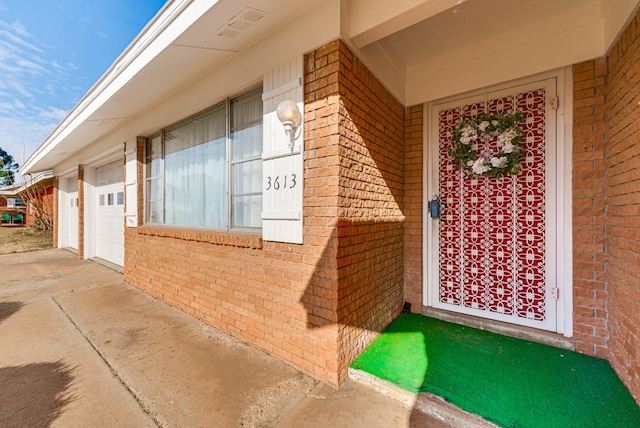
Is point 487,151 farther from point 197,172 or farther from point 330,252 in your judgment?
point 197,172

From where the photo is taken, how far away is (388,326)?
9.68 ft

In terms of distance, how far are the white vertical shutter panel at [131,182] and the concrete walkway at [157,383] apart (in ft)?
5.50

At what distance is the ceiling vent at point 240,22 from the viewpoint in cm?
219

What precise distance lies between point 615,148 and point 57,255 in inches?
470

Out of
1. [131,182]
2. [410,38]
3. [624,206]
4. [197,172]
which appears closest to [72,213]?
[131,182]

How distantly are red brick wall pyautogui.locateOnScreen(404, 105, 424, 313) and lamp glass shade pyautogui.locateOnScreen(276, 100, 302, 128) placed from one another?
1690mm

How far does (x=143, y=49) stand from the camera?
9.41 ft

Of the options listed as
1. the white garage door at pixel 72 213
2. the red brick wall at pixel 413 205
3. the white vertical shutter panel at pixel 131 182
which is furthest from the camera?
the white garage door at pixel 72 213

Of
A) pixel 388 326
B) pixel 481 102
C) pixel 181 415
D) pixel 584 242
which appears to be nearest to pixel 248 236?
pixel 181 415

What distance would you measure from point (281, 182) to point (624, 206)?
2628 mm

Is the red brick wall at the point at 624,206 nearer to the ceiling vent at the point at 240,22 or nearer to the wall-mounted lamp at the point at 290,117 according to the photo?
the wall-mounted lamp at the point at 290,117

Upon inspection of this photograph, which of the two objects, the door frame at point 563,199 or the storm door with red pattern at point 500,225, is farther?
the storm door with red pattern at point 500,225

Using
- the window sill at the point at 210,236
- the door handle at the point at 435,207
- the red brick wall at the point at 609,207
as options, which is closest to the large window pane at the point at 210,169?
the window sill at the point at 210,236

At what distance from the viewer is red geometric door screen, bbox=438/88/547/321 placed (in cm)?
264
